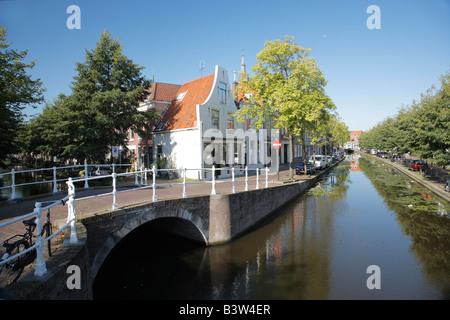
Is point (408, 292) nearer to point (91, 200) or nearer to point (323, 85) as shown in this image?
point (91, 200)

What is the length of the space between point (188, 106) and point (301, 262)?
15.1 meters

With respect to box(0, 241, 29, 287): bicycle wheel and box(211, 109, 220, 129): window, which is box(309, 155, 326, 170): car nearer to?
box(211, 109, 220, 129): window

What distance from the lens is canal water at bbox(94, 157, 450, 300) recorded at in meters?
7.17

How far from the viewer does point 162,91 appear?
24484 millimetres

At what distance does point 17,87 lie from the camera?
13.4 meters

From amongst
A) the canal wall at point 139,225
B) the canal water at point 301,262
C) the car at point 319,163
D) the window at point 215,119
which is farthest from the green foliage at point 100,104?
the car at point 319,163

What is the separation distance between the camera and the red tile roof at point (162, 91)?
76.8 ft

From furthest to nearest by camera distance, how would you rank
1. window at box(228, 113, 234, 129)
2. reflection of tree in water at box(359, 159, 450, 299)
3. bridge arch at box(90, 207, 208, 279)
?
1. window at box(228, 113, 234, 129)
2. reflection of tree in water at box(359, 159, 450, 299)
3. bridge arch at box(90, 207, 208, 279)

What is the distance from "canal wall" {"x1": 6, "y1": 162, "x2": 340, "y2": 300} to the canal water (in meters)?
0.70

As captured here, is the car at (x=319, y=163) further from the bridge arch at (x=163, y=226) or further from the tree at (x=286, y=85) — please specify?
the bridge arch at (x=163, y=226)

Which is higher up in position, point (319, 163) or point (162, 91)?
point (162, 91)

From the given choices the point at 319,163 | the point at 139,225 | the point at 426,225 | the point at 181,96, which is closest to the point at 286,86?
the point at 181,96

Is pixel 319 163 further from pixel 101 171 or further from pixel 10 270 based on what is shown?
pixel 10 270

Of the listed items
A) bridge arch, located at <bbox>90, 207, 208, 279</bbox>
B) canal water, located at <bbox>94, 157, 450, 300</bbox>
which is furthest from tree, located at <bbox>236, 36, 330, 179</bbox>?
bridge arch, located at <bbox>90, 207, 208, 279</bbox>
